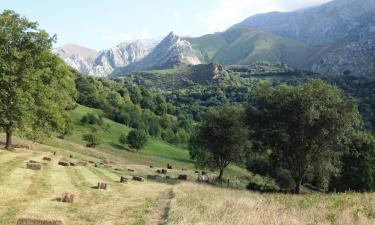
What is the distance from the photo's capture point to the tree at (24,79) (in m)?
59.4

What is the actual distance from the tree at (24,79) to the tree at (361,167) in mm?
63560

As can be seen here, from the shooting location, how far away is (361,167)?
94.1m

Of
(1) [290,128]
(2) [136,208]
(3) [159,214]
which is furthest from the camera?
(1) [290,128]

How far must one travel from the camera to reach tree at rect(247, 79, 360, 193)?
192 feet

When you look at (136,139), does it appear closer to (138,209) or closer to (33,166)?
(33,166)

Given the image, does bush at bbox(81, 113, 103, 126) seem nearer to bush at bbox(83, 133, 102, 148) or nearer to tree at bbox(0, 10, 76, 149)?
bush at bbox(83, 133, 102, 148)

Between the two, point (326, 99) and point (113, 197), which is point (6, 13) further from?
point (326, 99)

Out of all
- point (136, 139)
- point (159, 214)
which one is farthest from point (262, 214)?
point (136, 139)

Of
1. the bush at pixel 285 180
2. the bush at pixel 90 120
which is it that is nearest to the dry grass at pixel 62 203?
the bush at pixel 285 180

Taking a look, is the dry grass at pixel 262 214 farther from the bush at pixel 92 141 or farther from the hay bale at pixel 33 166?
the bush at pixel 92 141

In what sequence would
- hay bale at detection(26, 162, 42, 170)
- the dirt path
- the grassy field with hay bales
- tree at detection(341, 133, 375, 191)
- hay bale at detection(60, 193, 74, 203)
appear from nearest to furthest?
Answer: the grassy field with hay bales → the dirt path → hay bale at detection(60, 193, 74, 203) → hay bale at detection(26, 162, 42, 170) → tree at detection(341, 133, 375, 191)

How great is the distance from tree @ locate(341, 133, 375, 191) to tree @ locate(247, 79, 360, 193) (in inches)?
1324

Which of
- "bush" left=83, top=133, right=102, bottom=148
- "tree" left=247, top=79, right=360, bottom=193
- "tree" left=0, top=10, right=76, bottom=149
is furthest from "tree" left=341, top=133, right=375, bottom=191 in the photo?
"tree" left=0, top=10, right=76, bottom=149

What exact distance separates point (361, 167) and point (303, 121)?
4340 cm
